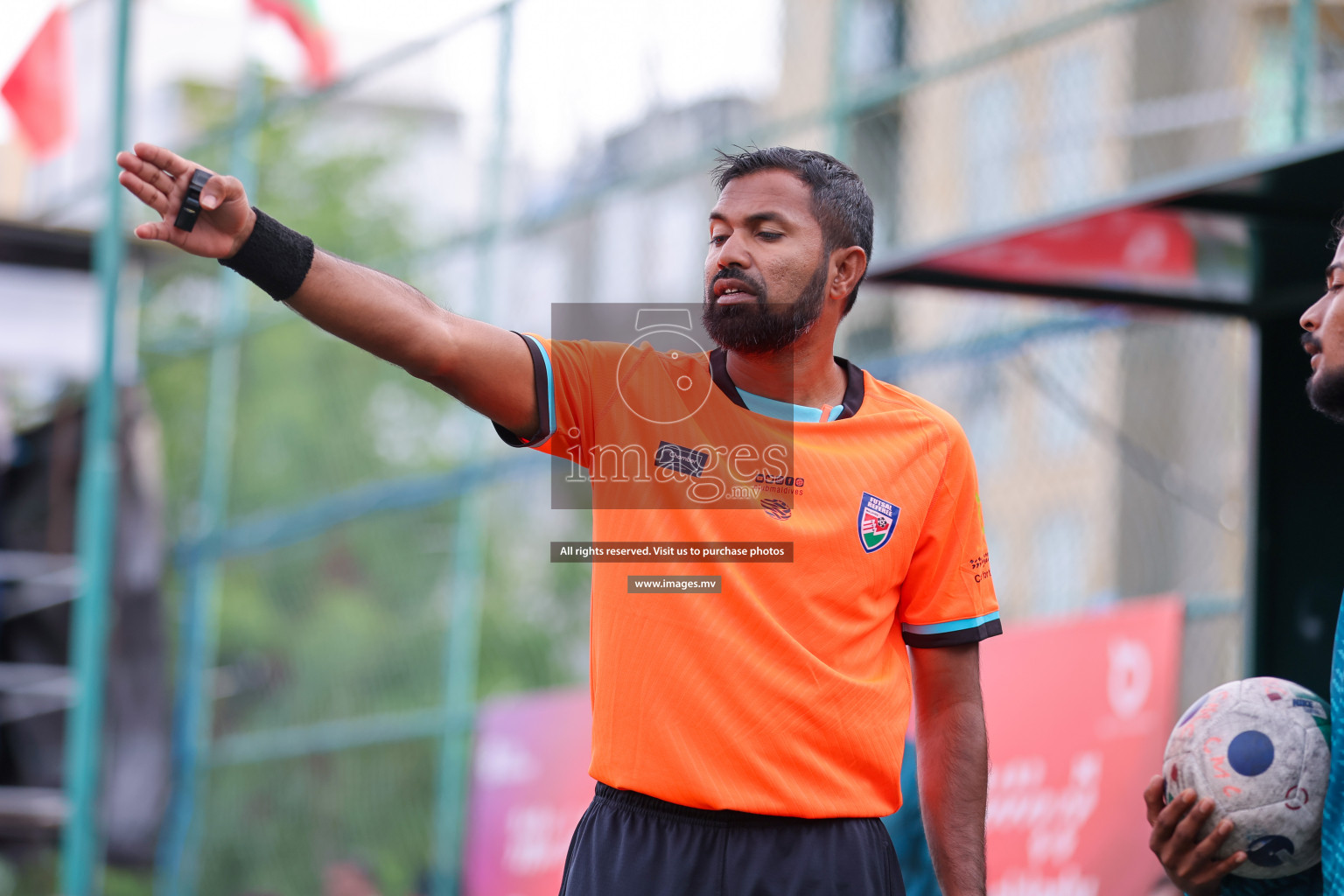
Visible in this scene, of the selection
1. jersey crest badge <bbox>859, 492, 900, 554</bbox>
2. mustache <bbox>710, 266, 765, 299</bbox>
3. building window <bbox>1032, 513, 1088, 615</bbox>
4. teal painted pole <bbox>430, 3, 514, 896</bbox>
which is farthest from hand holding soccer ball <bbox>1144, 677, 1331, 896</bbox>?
building window <bbox>1032, 513, 1088, 615</bbox>

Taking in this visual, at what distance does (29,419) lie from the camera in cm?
1083

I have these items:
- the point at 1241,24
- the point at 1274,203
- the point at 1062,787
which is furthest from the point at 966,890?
the point at 1241,24

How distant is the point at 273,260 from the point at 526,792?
18.5 ft

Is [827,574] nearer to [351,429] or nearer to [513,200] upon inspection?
[513,200]

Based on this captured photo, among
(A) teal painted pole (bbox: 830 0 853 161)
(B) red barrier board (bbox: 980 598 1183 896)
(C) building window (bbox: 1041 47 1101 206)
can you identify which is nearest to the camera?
(B) red barrier board (bbox: 980 598 1183 896)

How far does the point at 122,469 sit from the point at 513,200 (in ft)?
9.65

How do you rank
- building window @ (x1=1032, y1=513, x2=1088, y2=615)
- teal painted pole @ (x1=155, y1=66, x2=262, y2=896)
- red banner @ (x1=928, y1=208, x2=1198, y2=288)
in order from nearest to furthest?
red banner @ (x1=928, y1=208, x2=1198, y2=288)
teal painted pole @ (x1=155, y1=66, x2=262, y2=896)
building window @ (x1=1032, y1=513, x2=1088, y2=615)

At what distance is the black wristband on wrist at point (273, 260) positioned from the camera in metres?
2.71

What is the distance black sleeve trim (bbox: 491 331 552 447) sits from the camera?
2955 millimetres

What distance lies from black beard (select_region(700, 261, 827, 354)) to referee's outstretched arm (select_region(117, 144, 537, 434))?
0.38 meters

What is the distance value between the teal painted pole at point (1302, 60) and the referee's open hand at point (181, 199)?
3.39 m

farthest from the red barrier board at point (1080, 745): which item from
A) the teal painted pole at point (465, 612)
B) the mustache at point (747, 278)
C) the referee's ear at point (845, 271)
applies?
the teal painted pole at point (465, 612)

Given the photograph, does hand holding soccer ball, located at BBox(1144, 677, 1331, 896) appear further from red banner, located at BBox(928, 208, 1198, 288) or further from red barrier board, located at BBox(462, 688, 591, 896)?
red barrier board, located at BBox(462, 688, 591, 896)

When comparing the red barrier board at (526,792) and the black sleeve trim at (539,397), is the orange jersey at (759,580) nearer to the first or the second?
the black sleeve trim at (539,397)
